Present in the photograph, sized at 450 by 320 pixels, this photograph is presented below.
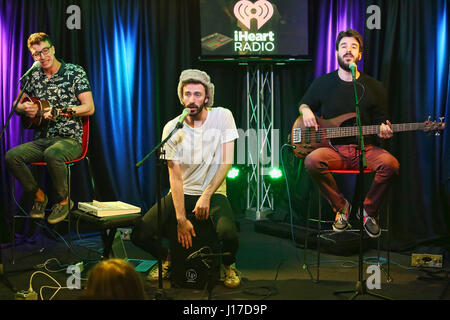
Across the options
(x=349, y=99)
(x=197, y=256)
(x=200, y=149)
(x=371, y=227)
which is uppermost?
(x=349, y=99)

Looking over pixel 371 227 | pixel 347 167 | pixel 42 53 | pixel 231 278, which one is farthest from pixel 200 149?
pixel 42 53

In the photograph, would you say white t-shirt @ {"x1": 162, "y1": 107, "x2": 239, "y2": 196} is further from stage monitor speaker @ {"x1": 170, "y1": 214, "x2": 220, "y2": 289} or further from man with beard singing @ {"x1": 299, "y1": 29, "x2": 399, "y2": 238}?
man with beard singing @ {"x1": 299, "y1": 29, "x2": 399, "y2": 238}

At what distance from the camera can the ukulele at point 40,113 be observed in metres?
4.03

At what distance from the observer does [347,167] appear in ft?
12.3

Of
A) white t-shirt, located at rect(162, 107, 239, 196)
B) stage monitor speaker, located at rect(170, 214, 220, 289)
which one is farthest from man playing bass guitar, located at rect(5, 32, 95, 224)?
stage monitor speaker, located at rect(170, 214, 220, 289)

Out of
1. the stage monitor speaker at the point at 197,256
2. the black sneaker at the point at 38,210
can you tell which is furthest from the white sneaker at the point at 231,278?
the black sneaker at the point at 38,210

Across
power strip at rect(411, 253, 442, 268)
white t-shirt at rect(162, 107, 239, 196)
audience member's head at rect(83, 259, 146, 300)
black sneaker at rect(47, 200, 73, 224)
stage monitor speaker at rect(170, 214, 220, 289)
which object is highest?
white t-shirt at rect(162, 107, 239, 196)

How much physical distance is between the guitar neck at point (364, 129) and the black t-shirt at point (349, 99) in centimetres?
9

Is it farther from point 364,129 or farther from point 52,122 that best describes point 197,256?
point 52,122

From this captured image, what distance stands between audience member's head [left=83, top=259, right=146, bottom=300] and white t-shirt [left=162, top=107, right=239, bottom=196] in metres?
1.94

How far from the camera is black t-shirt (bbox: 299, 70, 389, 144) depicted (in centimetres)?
395

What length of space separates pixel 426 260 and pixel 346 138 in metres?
1.15
